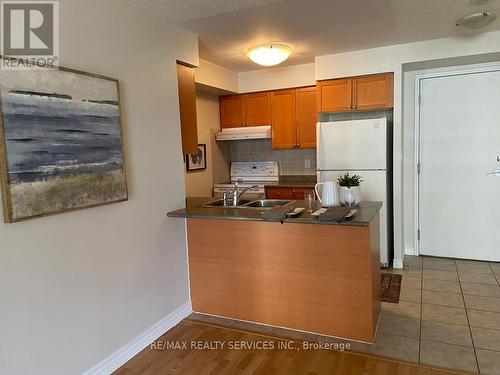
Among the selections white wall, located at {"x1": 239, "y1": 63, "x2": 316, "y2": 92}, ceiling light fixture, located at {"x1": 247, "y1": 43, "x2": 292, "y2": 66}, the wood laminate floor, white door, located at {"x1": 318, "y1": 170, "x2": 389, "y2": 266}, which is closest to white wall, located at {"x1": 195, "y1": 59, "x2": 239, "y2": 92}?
white wall, located at {"x1": 239, "y1": 63, "x2": 316, "y2": 92}

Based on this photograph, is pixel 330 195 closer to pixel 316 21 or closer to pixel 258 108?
pixel 316 21

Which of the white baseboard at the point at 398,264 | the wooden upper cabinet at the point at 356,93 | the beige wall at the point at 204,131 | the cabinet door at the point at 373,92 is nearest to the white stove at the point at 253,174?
the beige wall at the point at 204,131

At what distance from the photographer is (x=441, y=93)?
4.09 m

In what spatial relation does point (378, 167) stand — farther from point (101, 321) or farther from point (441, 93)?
point (101, 321)

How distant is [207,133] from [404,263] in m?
2.98

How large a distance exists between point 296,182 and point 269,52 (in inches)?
76.3

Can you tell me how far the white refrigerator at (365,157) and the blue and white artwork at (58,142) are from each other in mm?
2437

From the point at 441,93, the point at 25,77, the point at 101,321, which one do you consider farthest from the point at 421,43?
the point at 101,321

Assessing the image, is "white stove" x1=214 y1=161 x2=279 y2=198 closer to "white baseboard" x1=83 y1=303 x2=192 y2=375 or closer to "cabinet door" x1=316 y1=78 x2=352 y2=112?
"cabinet door" x1=316 y1=78 x2=352 y2=112

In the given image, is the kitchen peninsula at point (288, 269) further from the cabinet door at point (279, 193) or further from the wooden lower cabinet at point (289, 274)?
the cabinet door at point (279, 193)

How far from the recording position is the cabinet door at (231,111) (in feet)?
16.6

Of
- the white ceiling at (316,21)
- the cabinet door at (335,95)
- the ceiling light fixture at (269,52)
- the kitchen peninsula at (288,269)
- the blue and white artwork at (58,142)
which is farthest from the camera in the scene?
the cabinet door at (335,95)

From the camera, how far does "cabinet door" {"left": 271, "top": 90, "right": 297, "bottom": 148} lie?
4.76 m

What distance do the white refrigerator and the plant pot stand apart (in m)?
1.23
